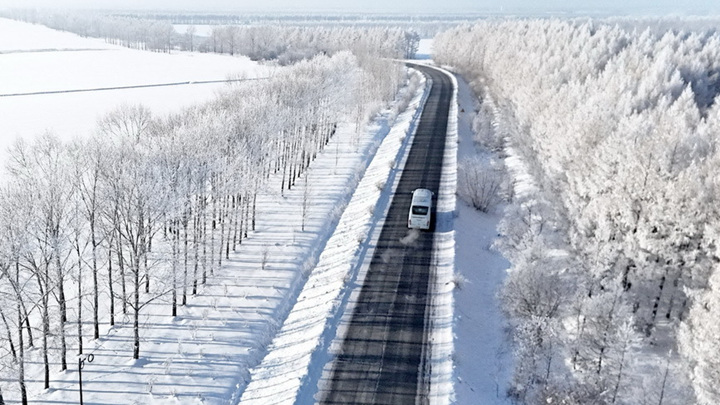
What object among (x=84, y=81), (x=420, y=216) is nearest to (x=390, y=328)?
(x=420, y=216)

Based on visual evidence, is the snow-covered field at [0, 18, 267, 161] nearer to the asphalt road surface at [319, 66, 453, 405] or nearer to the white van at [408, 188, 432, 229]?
the asphalt road surface at [319, 66, 453, 405]

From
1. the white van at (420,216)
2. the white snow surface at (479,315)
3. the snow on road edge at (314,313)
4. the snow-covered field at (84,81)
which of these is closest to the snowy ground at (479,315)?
the white snow surface at (479,315)

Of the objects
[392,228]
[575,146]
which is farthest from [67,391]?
[575,146]

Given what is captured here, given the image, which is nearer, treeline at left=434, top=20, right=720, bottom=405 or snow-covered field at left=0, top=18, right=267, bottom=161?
treeline at left=434, top=20, right=720, bottom=405

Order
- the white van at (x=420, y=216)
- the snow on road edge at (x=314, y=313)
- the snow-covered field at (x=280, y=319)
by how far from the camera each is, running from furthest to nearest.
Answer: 1. the white van at (x=420, y=216)
2. the snow on road edge at (x=314, y=313)
3. the snow-covered field at (x=280, y=319)

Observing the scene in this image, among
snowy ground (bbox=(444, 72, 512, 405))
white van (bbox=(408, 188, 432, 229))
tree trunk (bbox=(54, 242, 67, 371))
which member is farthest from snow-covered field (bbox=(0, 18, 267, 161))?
snowy ground (bbox=(444, 72, 512, 405))

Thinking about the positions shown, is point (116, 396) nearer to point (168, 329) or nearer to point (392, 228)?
point (168, 329)

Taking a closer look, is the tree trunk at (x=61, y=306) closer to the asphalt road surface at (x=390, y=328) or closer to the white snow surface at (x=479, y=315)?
the asphalt road surface at (x=390, y=328)
